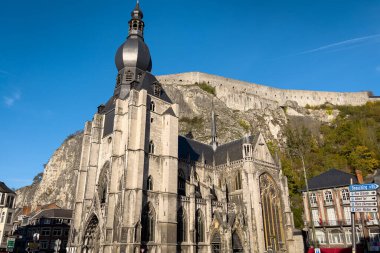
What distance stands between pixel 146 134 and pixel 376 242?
21.8 m

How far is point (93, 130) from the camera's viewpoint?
98.3ft

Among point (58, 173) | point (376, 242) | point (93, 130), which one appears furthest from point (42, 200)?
point (376, 242)

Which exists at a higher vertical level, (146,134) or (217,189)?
(146,134)

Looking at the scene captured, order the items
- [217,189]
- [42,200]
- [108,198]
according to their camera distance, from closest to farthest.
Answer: [108,198] → [217,189] → [42,200]

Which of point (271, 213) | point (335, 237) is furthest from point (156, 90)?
point (335, 237)

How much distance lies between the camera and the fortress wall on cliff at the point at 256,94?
73.2 meters

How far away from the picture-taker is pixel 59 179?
6231 cm

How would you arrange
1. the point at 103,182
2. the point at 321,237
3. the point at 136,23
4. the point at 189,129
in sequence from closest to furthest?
the point at 103,182 < the point at 321,237 < the point at 136,23 < the point at 189,129

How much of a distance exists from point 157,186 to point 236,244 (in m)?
9.04

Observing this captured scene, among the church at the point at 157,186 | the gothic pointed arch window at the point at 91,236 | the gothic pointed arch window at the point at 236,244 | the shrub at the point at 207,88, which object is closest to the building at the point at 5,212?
the church at the point at 157,186

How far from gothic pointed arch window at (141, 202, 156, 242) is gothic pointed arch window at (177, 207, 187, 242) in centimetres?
272

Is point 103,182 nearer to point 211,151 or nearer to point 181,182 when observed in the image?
point 181,182

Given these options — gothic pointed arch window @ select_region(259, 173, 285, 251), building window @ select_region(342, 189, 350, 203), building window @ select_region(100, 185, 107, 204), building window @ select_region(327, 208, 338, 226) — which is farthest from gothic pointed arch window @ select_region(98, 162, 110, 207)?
building window @ select_region(342, 189, 350, 203)

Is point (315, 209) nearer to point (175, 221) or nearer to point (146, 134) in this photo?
point (175, 221)
